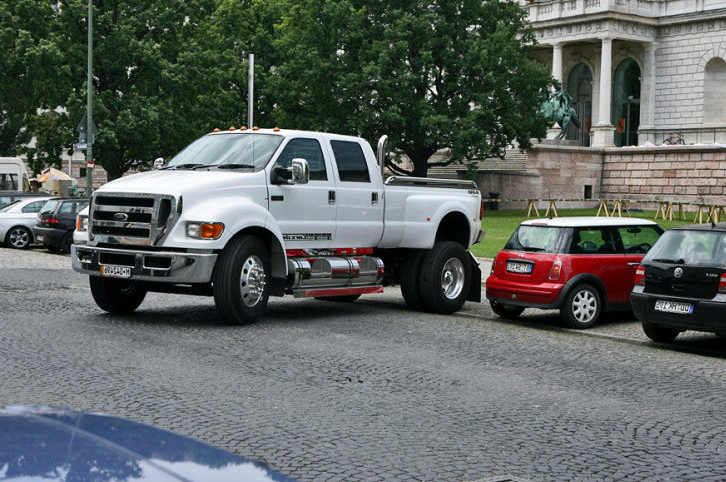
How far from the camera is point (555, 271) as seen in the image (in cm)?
1328

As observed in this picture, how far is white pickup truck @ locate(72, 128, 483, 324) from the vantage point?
1127cm

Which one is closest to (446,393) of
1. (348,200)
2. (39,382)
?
(39,382)

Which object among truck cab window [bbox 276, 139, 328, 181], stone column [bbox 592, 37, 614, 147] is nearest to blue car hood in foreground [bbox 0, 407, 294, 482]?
truck cab window [bbox 276, 139, 328, 181]

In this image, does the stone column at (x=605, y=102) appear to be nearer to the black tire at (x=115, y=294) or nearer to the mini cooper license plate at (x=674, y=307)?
the mini cooper license plate at (x=674, y=307)

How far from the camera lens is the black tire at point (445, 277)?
14016 mm

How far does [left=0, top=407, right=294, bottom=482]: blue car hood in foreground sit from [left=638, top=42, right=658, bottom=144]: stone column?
61.6 metres

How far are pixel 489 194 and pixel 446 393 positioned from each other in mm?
41574

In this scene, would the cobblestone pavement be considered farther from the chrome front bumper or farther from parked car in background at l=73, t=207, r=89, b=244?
parked car in background at l=73, t=207, r=89, b=244

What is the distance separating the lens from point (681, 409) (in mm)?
7859

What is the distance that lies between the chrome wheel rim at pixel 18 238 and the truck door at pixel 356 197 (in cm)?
1814

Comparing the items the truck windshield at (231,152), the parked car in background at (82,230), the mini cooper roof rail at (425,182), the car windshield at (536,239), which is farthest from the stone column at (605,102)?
the parked car in background at (82,230)

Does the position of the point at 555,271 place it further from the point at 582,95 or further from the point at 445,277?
the point at 582,95

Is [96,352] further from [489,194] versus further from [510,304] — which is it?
[489,194]

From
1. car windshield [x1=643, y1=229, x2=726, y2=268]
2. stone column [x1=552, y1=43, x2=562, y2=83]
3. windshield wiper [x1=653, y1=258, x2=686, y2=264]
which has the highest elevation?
stone column [x1=552, y1=43, x2=562, y2=83]
